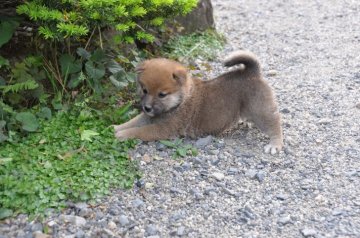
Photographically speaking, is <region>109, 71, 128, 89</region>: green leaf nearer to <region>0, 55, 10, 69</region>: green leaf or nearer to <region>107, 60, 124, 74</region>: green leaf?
<region>107, 60, 124, 74</region>: green leaf

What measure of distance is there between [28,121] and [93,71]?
0.92m

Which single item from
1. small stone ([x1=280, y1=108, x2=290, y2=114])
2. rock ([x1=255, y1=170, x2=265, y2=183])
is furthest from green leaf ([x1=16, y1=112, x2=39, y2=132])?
small stone ([x1=280, y1=108, x2=290, y2=114])

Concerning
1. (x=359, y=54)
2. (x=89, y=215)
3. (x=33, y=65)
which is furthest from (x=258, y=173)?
(x=359, y=54)

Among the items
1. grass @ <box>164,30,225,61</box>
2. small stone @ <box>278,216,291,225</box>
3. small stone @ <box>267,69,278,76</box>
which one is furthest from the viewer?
grass @ <box>164,30,225,61</box>

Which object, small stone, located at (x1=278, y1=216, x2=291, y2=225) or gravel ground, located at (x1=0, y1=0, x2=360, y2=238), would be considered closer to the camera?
gravel ground, located at (x1=0, y1=0, x2=360, y2=238)

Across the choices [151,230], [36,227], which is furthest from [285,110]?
[36,227]

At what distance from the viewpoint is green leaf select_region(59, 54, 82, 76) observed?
5.77m

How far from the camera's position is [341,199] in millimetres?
4797

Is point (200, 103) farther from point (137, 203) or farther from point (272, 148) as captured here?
point (137, 203)

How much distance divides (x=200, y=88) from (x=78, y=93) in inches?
49.7

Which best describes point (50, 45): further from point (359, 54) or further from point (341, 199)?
point (359, 54)

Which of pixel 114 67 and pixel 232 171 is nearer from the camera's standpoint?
pixel 232 171

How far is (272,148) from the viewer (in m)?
5.51

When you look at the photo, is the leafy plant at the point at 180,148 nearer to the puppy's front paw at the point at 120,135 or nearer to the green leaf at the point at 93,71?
the puppy's front paw at the point at 120,135
